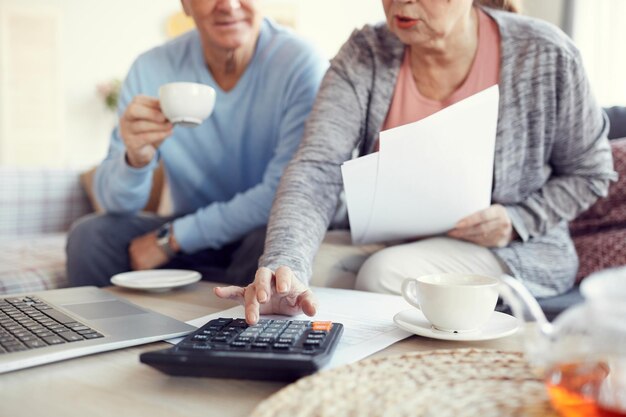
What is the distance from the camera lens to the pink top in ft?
3.92

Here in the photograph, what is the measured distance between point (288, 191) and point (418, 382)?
57cm

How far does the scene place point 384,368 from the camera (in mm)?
568

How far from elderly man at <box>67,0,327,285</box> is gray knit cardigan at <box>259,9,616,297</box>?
26 cm

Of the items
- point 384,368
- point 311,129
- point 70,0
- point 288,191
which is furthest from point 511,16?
point 70,0

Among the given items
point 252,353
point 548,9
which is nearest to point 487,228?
point 252,353

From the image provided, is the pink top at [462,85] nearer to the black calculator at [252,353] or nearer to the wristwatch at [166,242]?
the wristwatch at [166,242]

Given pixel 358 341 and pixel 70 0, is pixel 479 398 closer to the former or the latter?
pixel 358 341

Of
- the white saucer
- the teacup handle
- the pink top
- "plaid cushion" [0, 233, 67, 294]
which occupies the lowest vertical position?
"plaid cushion" [0, 233, 67, 294]

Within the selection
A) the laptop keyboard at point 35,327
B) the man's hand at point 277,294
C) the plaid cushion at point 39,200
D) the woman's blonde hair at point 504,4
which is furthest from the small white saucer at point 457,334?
the plaid cushion at point 39,200

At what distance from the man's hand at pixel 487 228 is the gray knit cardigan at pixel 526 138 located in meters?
0.03

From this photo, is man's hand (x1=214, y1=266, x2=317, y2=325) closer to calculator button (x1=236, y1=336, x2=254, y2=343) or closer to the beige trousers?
calculator button (x1=236, y1=336, x2=254, y2=343)

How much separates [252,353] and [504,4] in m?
1.03

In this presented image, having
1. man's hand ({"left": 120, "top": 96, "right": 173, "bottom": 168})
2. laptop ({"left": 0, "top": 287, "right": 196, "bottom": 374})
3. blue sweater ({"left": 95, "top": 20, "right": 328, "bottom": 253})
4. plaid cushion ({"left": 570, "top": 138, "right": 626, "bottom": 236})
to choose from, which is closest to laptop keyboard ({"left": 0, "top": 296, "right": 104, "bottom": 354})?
laptop ({"left": 0, "top": 287, "right": 196, "bottom": 374})

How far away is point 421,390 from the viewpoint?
51cm
